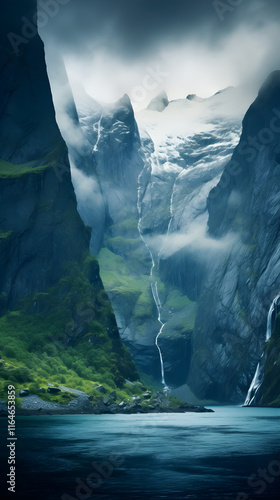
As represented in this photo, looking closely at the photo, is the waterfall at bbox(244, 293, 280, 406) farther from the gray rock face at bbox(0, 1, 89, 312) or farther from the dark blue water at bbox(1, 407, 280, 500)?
the dark blue water at bbox(1, 407, 280, 500)

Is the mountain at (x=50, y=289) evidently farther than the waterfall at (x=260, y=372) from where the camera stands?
No

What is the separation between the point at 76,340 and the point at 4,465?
131431mm

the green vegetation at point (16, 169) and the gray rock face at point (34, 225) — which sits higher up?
the green vegetation at point (16, 169)

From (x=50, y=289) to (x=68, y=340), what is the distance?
2106cm

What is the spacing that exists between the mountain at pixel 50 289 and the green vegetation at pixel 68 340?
1.00ft

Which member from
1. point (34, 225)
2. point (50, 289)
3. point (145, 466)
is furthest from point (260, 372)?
point (145, 466)

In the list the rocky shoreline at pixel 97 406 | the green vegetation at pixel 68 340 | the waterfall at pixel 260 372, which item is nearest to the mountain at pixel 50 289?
the green vegetation at pixel 68 340

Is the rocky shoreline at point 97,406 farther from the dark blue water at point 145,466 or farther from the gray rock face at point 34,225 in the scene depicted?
the gray rock face at point 34,225

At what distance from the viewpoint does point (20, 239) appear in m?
177

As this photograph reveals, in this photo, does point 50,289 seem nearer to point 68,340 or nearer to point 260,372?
point 68,340

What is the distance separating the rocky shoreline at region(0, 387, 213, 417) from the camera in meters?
111

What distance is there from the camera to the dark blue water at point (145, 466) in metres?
30.4

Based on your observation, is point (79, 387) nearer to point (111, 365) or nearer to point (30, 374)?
point (30, 374)

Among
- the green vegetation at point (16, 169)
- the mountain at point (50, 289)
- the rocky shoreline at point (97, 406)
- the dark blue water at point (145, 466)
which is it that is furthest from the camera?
the green vegetation at point (16, 169)
